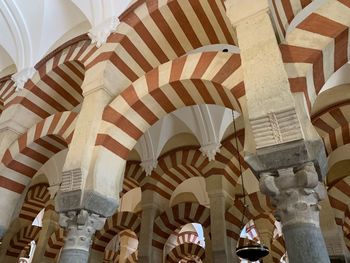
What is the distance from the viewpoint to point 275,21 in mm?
3029

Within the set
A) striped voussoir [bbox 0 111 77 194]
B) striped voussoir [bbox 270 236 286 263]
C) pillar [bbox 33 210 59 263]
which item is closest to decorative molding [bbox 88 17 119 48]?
striped voussoir [bbox 0 111 77 194]

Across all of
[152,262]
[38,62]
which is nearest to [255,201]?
[152,262]

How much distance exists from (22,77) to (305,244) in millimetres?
5004

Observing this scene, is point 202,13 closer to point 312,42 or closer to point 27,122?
point 312,42

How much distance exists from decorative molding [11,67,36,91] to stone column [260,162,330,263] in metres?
4.52

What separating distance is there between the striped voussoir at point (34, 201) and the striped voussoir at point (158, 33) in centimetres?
490

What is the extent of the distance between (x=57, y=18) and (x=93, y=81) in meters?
2.32

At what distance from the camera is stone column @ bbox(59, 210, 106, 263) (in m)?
3.07

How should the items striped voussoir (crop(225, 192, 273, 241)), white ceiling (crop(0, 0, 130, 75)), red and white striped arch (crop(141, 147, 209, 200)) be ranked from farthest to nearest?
red and white striped arch (crop(141, 147, 209, 200)) → striped voussoir (crop(225, 192, 273, 241)) → white ceiling (crop(0, 0, 130, 75))

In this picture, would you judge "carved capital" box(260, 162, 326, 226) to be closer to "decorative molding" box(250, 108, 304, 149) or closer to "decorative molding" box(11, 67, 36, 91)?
"decorative molding" box(250, 108, 304, 149)

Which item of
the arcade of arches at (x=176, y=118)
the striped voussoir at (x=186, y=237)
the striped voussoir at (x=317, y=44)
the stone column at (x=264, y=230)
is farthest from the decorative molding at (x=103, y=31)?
the striped voussoir at (x=186, y=237)

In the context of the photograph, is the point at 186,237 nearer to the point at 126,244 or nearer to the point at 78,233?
the point at 126,244

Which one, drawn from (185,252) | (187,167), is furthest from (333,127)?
(185,252)

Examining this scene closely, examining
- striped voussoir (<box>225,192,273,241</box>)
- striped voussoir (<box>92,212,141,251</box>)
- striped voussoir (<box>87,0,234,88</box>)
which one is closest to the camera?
striped voussoir (<box>87,0,234,88</box>)
